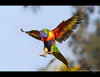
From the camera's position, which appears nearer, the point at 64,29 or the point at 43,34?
the point at 43,34

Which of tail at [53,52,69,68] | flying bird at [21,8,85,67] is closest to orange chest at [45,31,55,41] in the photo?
flying bird at [21,8,85,67]

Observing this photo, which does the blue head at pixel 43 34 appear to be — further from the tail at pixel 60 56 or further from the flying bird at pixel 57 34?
the tail at pixel 60 56

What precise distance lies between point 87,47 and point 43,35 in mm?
13806

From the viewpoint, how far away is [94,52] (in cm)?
1578

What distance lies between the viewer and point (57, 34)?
5.49 ft

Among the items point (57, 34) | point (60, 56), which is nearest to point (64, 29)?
point (57, 34)

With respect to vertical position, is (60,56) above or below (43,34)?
below

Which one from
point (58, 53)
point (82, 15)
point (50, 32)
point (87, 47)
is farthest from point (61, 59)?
point (87, 47)

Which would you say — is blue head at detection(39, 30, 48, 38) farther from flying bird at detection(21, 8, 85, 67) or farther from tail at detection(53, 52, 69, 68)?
tail at detection(53, 52, 69, 68)

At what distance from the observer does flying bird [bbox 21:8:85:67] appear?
154cm

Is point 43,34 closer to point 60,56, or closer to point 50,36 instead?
point 50,36

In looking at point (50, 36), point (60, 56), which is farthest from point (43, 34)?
point (60, 56)

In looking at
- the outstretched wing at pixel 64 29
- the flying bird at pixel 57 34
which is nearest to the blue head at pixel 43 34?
the flying bird at pixel 57 34

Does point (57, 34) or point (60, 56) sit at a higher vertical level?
point (57, 34)
